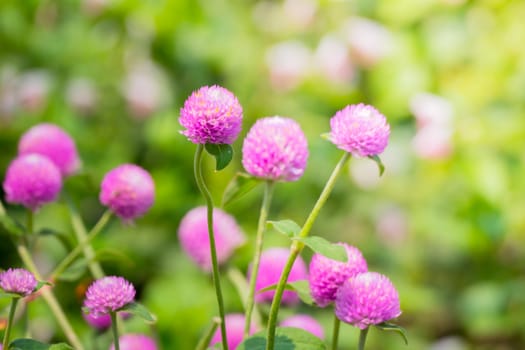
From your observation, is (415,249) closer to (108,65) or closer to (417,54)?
(417,54)

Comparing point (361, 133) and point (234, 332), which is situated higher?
point (361, 133)

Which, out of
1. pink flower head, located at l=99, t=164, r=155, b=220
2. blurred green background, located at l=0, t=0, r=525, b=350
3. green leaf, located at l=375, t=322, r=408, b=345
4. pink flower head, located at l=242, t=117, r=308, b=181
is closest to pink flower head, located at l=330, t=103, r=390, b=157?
pink flower head, located at l=242, t=117, r=308, b=181

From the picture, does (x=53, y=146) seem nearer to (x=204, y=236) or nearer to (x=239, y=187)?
(x=204, y=236)

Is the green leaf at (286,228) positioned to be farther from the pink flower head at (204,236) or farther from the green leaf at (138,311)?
the pink flower head at (204,236)

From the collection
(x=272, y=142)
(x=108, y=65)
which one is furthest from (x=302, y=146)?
(x=108, y=65)

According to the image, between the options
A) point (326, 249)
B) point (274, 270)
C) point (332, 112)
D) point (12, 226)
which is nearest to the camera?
point (326, 249)

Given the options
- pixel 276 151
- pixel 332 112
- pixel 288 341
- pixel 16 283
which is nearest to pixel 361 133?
pixel 276 151
